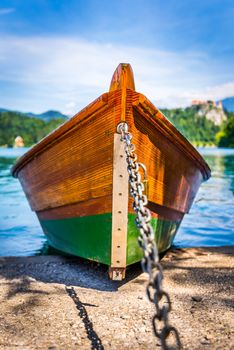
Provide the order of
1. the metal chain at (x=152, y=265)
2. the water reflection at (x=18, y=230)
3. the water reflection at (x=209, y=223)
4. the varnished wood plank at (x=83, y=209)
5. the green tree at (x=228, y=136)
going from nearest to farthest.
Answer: the metal chain at (x=152, y=265) < the varnished wood plank at (x=83, y=209) < the water reflection at (x=18, y=230) < the water reflection at (x=209, y=223) < the green tree at (x=228, y=136)

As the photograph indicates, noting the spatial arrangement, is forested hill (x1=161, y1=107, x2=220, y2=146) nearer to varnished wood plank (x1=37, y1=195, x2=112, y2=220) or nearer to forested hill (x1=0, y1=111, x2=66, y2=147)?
forested hill (x1=0, y1=111, x2=66, y2=147)

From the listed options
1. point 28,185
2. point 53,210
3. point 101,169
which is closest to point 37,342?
point 101,169

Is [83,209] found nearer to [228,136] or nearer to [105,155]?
[105,155]

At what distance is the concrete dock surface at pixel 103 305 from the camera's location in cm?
331

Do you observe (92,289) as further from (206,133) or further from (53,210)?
(206,133)

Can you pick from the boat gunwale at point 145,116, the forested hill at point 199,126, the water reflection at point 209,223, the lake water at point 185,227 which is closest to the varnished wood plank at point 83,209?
the boat gunwale at point 145,116

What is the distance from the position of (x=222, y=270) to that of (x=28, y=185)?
3506 millimetres

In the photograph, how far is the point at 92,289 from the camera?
480cm

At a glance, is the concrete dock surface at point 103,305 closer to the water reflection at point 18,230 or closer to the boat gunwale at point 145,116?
the boat gunwale at point 145,116

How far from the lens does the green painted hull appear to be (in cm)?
482

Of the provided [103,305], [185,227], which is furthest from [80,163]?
[185,227]

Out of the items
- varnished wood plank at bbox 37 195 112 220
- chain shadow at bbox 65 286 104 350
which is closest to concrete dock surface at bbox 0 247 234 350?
chain shadow at bbox 65 286 104 350

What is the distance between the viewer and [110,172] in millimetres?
4590

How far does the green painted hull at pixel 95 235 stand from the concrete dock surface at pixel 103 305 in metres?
0.32
